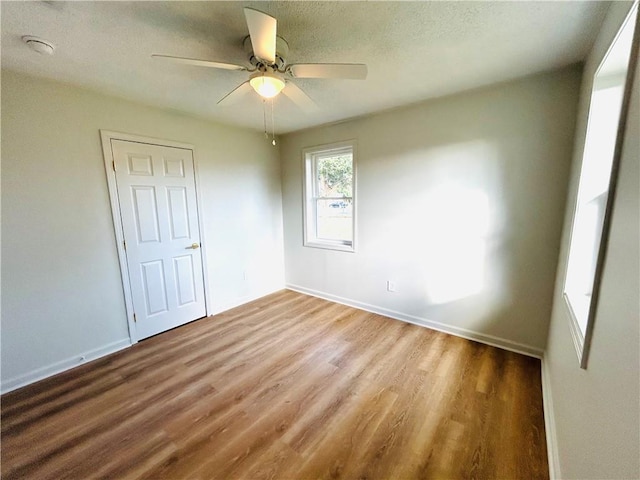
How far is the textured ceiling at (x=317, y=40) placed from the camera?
53.0 inches

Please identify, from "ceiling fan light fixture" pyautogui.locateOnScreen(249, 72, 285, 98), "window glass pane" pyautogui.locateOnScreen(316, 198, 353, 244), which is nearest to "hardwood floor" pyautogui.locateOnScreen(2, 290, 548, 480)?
"window glass pane" pyautogui.locateOnScreen(316, 198, 353, 244)

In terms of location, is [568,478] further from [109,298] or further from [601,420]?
[109,298]

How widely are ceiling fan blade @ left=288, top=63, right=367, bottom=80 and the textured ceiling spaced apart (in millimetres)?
207

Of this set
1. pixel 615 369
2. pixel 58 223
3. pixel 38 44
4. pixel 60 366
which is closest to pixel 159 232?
pixel 58 223

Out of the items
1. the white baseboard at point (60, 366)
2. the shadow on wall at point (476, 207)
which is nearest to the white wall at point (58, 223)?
the white baseboard at point (60, 366)

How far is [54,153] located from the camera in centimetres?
211

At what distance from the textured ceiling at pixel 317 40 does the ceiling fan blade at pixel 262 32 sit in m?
0.21

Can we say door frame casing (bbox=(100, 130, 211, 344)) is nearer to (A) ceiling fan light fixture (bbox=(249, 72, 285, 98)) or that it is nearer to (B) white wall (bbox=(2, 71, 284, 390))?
(B) white wall (bbox=(2, 71, 284, 390))

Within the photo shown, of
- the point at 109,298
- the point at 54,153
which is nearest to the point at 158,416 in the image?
the point at 109,298

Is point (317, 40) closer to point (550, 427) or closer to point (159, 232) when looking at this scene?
point (159, 232)

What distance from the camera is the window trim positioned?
3287mm

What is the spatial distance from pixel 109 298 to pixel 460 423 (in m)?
3.08

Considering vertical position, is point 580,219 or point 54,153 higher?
point 54,153

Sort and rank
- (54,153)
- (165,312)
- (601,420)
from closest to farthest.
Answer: (601,420) → (54,153) → (165,312)
